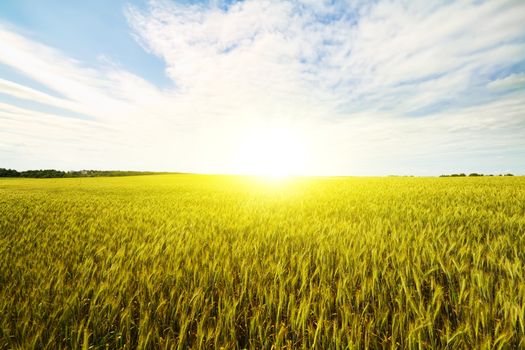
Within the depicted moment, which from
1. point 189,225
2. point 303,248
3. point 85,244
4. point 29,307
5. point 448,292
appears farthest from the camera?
point 189,225

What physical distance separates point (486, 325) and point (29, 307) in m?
2.66

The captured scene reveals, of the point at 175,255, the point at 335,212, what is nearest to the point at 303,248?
the point at 175,255

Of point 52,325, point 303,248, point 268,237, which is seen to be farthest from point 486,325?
point 52,325

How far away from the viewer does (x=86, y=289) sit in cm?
182

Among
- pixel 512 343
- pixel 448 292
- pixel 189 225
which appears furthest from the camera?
pixel 189 225

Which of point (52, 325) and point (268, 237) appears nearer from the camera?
point (52, 325)

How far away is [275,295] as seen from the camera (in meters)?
1.74

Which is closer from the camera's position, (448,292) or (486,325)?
(486,325)

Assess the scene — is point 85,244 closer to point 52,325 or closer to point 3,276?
point 3,276

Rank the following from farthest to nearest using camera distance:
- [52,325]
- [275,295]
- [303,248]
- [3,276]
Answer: [303,248]
[3,276]
[275,295]
[52,325]

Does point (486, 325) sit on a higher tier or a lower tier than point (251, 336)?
higher

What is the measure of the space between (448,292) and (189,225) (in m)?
3.36

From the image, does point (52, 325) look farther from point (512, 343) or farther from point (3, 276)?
point (512, 343)

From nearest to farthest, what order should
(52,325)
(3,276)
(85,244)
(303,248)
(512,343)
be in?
(512,343) → (52,325) → (3,276) → (303,248) → (85,244)
